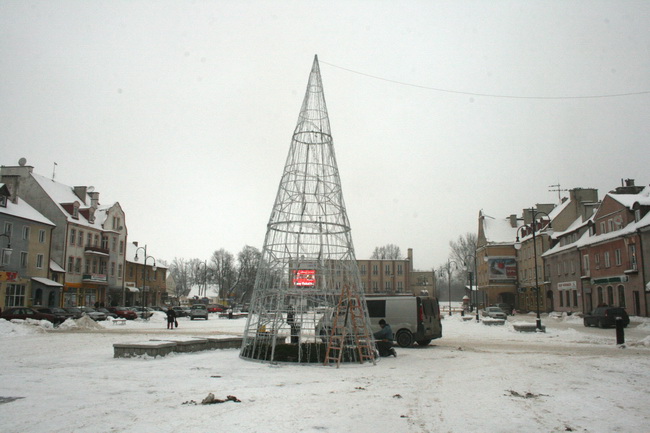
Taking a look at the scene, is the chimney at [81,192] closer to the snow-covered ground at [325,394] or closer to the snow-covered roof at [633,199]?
the snow-covered ground at [325,394]

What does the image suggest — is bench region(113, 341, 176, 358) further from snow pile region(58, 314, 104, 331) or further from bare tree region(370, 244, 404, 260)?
bare tree region(370, 244, 404, 260)

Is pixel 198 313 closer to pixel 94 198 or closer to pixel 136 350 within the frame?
pixel 94 198

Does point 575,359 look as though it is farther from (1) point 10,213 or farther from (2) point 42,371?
(1) point 10,213

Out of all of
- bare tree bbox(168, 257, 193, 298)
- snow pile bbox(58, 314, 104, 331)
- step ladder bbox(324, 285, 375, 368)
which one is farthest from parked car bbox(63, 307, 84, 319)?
bare tree bbox(168, 257, 193, 298)

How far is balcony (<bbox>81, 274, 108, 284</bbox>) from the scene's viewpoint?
5094 cm

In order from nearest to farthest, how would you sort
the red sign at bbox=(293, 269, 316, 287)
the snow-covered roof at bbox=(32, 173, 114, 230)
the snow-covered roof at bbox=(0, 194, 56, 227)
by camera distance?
the red sign at bbox=(293, 269, 316, 287) → the snow-covered roof at bbox=(0, 194, 56, 227) → the snow-covered roof at bbox=(32, 173, 114, 230)

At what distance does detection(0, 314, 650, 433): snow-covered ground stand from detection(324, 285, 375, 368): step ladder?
50cm

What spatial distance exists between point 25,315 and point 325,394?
3011 centimetres

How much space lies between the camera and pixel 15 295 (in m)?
40.4

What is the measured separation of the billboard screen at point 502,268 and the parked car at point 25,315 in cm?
5714

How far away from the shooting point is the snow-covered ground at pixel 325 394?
743cm

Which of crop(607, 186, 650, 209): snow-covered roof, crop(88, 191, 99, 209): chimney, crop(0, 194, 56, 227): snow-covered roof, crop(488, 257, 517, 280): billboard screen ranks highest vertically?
crop(88, 191, 99, 209): chimney

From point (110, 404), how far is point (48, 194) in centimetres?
4716

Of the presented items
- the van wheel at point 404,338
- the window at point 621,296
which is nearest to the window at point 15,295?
the van wheel at point 404,338
